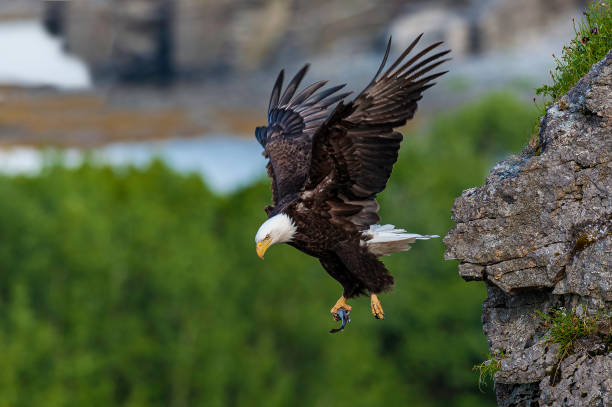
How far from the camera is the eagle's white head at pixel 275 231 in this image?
8.22 meters

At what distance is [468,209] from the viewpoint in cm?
698

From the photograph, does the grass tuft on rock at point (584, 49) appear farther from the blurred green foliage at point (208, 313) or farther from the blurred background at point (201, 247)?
the blurred green foliage at point (208, 313)

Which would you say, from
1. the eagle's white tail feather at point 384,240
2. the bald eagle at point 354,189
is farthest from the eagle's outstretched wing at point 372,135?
the eagle's white tail feather at point 384,240

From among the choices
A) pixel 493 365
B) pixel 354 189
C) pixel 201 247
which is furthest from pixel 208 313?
pixel 493 365

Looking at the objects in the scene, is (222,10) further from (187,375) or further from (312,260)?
(187,375)

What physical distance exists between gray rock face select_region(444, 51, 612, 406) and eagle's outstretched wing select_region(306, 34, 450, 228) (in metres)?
1.55

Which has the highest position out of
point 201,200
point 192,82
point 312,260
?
point 192,82

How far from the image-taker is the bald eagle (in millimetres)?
8375

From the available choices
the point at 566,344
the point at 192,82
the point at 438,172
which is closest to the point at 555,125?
the point at 566,344

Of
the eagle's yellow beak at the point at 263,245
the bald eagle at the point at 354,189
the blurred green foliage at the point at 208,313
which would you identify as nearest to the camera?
the eagle's yellow beak at the point at 263,245

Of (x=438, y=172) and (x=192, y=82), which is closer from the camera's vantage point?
(x=438, y=172)

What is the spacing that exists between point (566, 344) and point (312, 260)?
158 feet

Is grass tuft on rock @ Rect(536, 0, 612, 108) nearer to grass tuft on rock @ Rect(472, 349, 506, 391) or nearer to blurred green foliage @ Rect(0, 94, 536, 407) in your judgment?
grass tuft on rock @ Rect(472, 349, 506, 391)

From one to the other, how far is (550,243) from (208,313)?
44217 mm
